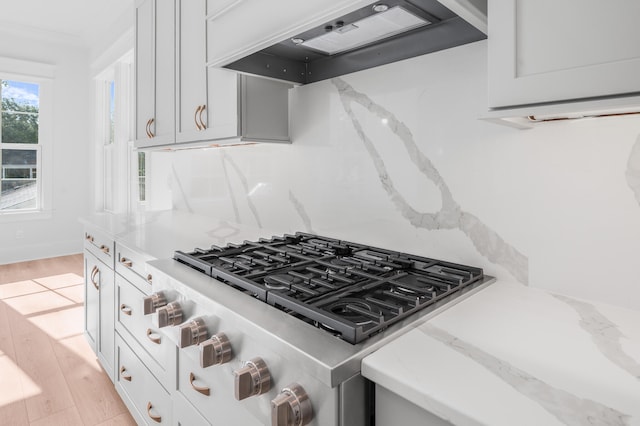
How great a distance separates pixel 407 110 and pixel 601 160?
23.7 inches

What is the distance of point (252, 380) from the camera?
30.9 inches

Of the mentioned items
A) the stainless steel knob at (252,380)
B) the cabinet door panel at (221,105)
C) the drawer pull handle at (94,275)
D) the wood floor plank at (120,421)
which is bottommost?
the wood floor plank at (120,421)

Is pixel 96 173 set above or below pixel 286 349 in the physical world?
above

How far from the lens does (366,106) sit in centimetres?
148

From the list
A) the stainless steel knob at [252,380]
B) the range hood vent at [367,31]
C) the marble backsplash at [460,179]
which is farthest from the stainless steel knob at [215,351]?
the range hood vent at [367,31]

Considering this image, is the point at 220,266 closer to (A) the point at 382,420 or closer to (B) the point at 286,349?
(B) the point at 286,349

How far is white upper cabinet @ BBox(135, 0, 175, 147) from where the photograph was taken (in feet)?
6.67

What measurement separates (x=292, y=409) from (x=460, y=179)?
0.86m

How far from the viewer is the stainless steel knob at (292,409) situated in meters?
0.69

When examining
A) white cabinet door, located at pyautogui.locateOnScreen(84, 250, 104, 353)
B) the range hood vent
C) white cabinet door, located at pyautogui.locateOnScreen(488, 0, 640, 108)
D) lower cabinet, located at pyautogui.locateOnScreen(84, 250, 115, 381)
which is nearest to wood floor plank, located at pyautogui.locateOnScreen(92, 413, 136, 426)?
lower cabinet, located at pyautogui.locateOnScreen(84, 250, 115, 381)

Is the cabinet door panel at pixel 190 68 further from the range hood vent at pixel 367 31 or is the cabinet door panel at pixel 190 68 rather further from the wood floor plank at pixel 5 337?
the wood floor plank at pixel 5 337

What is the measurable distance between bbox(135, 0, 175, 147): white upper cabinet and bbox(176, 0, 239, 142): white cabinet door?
0.35ft

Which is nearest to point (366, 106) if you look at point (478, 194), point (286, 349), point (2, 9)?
point (478, 194)

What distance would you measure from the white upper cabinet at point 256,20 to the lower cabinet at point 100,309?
1276mm
